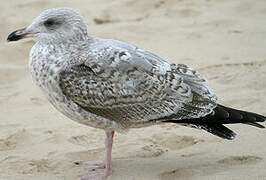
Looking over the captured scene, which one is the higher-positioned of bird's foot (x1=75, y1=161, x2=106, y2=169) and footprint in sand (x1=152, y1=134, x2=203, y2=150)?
footprint in sand (x1=152, y1=134, x2=203, y2=150)

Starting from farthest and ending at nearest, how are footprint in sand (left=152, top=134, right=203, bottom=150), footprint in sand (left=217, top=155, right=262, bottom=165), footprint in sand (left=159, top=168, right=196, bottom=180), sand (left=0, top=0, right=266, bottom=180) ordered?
footprint in sand (left=152, top=134, right=203, bottom=150) < sand (left=0, top=0, right=266, bottom=180) < footprint in sand (left=217, top=155, right=262, bottom=165) < footprint in sand (left=159, top=168, right=196, bottom=180)

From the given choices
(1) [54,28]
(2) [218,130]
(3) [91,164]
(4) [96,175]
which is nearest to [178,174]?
(2) [218,130]

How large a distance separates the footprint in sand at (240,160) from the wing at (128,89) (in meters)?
0.47

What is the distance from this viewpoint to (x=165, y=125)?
5.39m

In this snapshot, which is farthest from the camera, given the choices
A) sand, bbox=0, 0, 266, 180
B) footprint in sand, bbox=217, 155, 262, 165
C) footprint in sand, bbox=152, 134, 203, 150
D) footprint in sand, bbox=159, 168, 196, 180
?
footprint in sand, bbox=152, 134, 203, 150

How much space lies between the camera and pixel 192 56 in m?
6.92

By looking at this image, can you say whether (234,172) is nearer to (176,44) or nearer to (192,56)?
(192,56)

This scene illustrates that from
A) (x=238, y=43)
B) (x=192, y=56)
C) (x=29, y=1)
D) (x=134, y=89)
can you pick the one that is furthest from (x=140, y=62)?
(x=29, y=1)

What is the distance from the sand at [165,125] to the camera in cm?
459

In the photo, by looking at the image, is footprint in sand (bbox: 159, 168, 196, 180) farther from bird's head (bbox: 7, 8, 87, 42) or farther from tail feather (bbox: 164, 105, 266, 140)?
bird's head (bbox: 7, 8, 87, 42)

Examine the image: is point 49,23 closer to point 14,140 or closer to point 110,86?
point 110,86

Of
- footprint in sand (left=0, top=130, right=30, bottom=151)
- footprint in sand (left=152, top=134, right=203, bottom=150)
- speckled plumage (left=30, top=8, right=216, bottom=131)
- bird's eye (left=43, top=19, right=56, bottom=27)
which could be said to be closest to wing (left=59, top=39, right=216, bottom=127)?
speckled plumage (left=30, top=8, right=216, bottom=131)

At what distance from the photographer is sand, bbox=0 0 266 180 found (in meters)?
4.59

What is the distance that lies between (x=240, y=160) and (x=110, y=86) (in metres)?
1.26
